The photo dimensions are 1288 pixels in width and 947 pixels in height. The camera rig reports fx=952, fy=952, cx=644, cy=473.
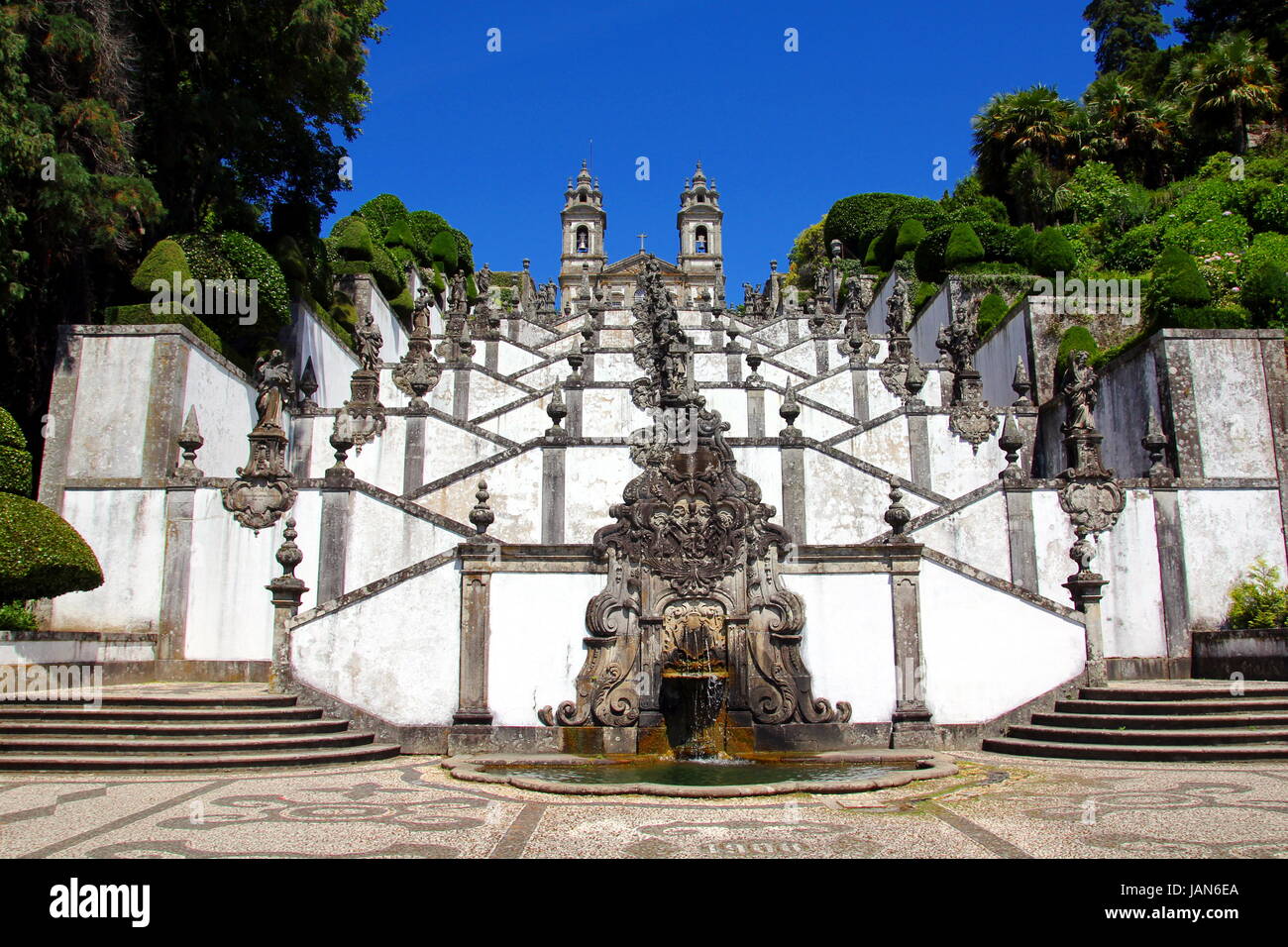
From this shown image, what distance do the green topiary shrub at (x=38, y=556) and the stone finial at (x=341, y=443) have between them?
399 cm

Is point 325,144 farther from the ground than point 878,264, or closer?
closer

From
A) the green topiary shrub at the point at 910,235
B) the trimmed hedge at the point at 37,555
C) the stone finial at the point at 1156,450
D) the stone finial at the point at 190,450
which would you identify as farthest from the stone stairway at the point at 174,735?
the green topiary shrub at the point at 910,235

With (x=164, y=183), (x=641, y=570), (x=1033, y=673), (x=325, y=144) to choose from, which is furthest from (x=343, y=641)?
(x=325, y=144)

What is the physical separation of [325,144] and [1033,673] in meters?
22.4

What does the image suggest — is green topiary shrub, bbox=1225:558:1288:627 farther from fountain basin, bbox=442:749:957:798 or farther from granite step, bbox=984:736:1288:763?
fountain basin, bbox=442:749:957:798

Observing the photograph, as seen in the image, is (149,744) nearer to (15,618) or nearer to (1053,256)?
(15,618)

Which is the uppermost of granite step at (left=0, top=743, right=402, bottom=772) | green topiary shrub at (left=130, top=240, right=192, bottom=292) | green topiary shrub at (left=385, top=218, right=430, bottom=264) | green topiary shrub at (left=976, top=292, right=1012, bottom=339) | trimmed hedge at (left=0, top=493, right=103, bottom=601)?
Answer: green topiary shrub at (left=385, top=218, right=430, bottom=264)

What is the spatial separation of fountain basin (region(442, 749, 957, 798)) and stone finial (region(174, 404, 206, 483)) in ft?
28.6

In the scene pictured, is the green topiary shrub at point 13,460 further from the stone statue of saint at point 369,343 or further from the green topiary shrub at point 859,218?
the green topiary shrub at point 859,218

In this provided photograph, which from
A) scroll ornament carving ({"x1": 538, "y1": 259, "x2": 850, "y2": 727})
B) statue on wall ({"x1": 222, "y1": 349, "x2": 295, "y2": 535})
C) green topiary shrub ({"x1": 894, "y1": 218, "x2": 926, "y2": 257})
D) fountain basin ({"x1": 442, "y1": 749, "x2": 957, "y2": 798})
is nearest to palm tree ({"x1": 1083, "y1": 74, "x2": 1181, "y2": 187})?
green topiary shrub ({"x1": 894, "y1": 218, "x2": 926, "y2": 257})

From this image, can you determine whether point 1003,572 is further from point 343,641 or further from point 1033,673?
point 343,641

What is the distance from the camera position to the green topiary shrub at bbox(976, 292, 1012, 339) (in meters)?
29.8

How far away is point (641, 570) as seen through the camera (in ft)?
38.8

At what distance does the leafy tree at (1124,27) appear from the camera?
169ft
